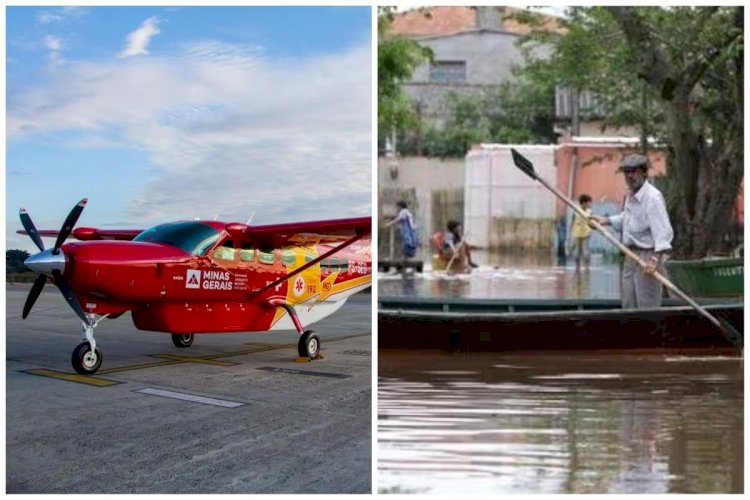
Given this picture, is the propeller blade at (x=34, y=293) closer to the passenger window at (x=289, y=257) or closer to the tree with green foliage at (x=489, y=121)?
the passenger window at (x=289, y=257)

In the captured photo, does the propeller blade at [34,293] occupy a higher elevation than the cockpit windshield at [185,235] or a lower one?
lower

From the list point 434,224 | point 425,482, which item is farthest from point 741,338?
point 434,224

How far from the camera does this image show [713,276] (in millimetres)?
6211

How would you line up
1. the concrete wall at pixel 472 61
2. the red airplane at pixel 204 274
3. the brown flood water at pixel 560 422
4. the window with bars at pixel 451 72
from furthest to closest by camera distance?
1. the window with bars at pixel 451 72
2. the concrete wall at pixel 472 61
3. the red airplane at pixel 204 274
4. the brown flood water at pixel 560 422

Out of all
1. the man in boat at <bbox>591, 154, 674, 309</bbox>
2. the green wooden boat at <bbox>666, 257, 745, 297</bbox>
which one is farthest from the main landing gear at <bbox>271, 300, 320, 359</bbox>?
the green wooden boat at <bbox>666, 257, 745, 297</bbox>

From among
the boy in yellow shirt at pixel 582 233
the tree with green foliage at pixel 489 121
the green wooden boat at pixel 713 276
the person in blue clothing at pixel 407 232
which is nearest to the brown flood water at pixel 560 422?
the green wooden boat at pixel 713 276

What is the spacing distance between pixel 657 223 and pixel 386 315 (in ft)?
4.35

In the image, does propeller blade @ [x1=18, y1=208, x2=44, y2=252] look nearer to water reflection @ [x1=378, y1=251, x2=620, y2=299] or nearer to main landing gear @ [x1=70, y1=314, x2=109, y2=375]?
main landing gear @ [x1=70, y1=314, x2=109, y2=375]

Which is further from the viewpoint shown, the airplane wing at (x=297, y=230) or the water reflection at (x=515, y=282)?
the water reflection at (x=515, y=282)

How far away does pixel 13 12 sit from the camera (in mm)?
2916

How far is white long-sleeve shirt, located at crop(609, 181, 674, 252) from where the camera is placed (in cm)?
413

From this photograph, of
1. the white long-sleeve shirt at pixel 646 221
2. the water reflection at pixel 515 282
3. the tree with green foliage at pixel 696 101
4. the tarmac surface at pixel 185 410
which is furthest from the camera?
the water reflection at pixel 515 282

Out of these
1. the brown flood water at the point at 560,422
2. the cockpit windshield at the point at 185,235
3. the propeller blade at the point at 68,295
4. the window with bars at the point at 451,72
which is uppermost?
the window with bars at the point at 451,72

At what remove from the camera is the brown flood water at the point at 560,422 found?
9.52ft
